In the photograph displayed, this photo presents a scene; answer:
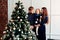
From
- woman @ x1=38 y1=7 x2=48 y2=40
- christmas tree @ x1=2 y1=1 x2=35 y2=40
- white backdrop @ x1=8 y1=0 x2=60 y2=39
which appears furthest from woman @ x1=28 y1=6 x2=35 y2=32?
christmas tree @ x1=2 y1=1 x2=35 y2=40

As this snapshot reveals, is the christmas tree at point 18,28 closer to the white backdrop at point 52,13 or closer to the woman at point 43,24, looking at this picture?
the woman at point 43,24

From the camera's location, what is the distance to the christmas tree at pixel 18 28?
3.91m

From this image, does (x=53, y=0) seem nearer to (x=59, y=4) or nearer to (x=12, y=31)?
(x=59, y=4)

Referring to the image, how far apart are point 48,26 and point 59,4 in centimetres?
85

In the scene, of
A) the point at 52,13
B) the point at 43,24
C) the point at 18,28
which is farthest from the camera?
the point at 52,13

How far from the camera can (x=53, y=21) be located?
21.3 ft

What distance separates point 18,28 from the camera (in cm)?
394

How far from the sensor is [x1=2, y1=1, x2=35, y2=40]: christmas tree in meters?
3.91

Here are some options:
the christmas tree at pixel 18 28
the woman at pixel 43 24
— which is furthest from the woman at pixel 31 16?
the christmas tree at pixel 18 28

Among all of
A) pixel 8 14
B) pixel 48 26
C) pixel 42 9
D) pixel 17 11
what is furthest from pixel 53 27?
pixel 17 11

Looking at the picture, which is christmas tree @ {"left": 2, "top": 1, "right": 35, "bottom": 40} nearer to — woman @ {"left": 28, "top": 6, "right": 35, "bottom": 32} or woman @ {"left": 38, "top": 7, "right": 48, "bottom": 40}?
woman @ {"left": 28, "top": 6, "right": 35, "bottom": 32}

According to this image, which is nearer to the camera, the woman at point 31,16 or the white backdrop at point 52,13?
the woman at point 31,16

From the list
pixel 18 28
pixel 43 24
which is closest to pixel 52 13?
pixel 43 24

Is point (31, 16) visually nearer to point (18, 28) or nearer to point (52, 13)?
point (52, 13)
